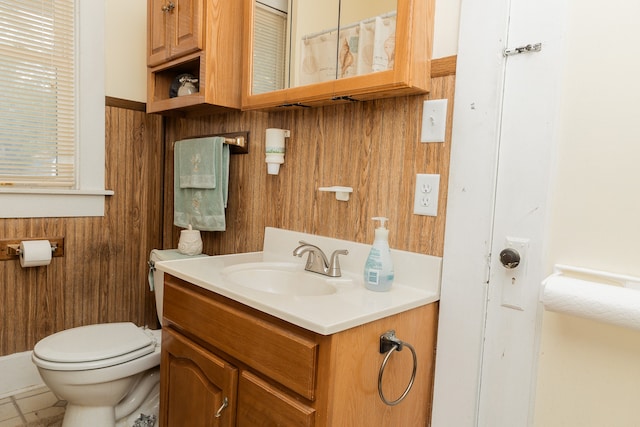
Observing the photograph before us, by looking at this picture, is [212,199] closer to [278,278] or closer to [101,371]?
[278,278]

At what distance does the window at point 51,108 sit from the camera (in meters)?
1.86

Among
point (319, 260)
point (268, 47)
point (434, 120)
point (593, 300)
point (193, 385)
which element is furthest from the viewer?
point (268, 47)

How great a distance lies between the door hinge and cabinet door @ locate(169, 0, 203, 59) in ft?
3.72

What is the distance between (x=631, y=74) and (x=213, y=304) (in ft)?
3.78

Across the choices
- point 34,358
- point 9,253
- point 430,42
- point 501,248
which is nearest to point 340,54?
point 430,42

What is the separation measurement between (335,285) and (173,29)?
1.33 metres

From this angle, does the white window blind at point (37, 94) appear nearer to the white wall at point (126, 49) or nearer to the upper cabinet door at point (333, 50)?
the white wall at point (126, 49)

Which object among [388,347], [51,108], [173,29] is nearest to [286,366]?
[388,347]

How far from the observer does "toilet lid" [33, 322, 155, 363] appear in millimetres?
1463

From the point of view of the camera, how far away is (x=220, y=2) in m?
1.59

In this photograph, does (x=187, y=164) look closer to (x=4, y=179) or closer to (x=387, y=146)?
(x=4, y=179)

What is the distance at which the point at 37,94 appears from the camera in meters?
1.92

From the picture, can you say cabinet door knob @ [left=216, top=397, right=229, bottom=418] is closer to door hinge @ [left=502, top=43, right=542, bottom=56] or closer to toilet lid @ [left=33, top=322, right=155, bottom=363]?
toilet lid @ [left=33, top=322, right=155, bottom=363]

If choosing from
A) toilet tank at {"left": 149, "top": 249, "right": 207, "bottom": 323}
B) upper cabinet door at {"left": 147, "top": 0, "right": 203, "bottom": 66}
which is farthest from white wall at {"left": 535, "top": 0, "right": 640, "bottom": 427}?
toilet tank at {"left": 149, "top": 249, "right": 207, "bottom": 323}
